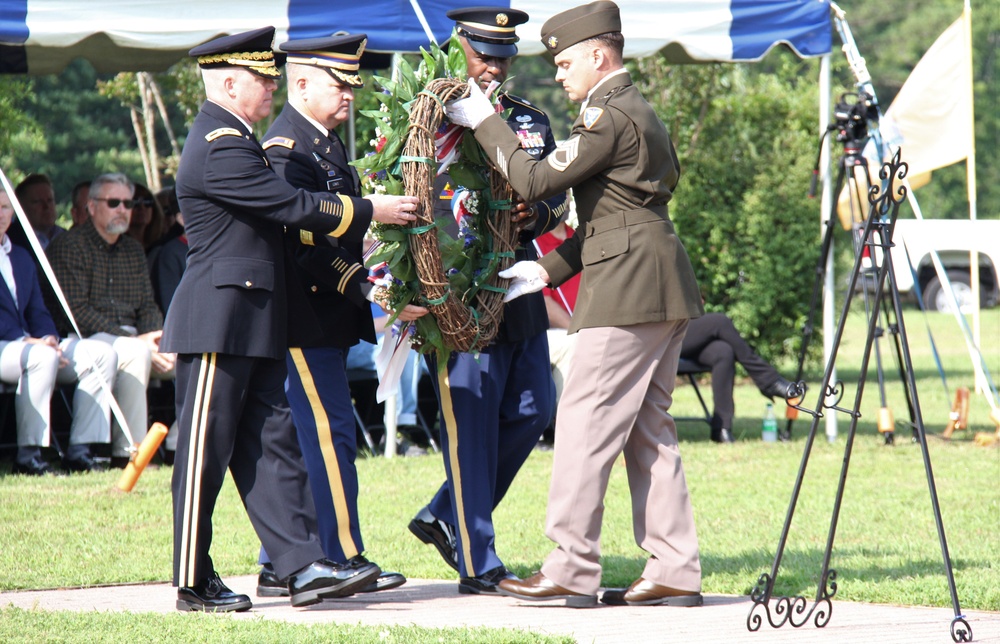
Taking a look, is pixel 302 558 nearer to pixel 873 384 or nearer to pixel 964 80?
pixel 964 80

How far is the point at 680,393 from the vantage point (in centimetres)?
1414

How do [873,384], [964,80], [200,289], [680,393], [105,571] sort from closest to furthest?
1. [200,289]
2. [105,571]
3. [964,80]
4. [680,393]
5. [873,384]

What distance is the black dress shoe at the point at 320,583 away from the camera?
465 centimetres

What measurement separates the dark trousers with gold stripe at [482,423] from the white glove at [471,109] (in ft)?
2.89

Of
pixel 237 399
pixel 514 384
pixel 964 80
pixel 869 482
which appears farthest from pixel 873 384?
pixel 237 399

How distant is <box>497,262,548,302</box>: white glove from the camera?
4863 millimetres

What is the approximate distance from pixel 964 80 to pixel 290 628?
7604mm

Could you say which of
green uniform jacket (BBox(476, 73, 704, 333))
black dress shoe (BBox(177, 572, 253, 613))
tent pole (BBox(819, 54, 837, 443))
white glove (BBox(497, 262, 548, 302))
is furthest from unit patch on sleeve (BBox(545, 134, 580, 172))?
tent pole (BBox(819, 54, 837, 443))

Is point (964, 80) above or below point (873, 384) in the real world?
above

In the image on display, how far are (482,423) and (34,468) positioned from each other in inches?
163

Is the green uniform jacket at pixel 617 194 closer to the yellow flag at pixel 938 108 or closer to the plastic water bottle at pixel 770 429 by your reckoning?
the plastic water bottle at pixel 770 429

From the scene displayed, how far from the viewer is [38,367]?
26.6 ft

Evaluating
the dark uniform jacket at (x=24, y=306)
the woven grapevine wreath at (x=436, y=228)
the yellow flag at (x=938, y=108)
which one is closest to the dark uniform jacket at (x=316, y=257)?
the woven grapevine wreath at (x=436, y=228)

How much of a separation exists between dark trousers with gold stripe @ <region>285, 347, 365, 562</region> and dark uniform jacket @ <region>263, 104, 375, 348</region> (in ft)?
0.30
